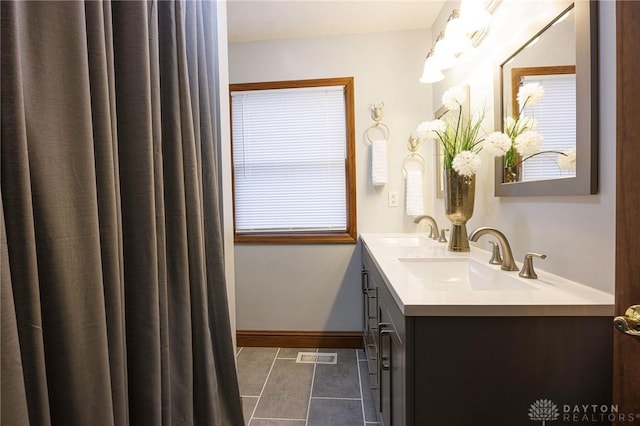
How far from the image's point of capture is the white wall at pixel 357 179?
2447 millimetres

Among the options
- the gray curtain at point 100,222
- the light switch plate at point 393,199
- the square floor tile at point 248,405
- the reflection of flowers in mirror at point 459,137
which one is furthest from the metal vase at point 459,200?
the square floor tile at point 248,405

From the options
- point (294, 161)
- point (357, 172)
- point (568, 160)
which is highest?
point (294, 161)

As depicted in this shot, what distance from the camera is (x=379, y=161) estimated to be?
2.39 metres

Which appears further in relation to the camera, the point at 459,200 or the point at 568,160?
the point at 459,200

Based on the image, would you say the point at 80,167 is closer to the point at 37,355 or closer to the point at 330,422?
the point at 37,355

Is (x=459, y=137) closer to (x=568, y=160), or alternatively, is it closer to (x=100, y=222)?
(x=568, y=160)

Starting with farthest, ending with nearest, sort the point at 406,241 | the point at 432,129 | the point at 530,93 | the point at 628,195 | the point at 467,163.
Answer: the point at 406,241
the point at 432,129
the point at 467,163
the point at 530,93
the point at 628,195

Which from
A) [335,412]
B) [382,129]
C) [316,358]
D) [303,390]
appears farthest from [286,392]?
[382,129]

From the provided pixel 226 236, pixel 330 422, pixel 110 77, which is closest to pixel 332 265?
pixel 330 422

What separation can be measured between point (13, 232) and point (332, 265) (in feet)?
7.00

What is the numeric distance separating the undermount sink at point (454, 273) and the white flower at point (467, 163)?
409 millimetres

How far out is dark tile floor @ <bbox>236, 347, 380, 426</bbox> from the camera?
169 cm

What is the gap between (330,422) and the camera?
1.66 meters

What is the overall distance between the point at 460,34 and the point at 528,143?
2.69 feet
